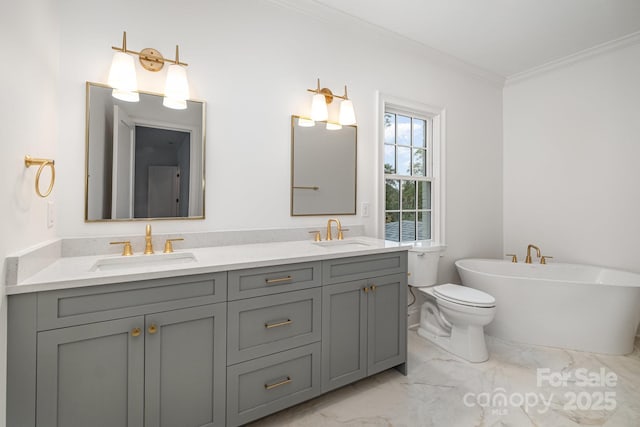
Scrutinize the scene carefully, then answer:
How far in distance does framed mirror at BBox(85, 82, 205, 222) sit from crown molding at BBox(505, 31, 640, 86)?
3464mm

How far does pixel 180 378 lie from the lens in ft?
4.27

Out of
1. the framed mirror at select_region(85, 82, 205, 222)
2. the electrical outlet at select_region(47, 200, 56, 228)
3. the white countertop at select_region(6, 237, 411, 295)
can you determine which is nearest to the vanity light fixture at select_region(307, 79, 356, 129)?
the framed mirror at select_region(85, 82, 205, 222)

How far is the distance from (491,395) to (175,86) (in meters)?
2.60

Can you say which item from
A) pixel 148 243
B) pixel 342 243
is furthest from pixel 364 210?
pixel 148 243

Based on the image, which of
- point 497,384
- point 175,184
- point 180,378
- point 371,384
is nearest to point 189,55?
point 175,184

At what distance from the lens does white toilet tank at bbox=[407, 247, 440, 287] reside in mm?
2600

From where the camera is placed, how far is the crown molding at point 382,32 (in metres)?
2.19

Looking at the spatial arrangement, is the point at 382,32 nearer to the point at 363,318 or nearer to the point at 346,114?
the point at 346,114

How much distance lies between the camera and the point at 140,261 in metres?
1.56

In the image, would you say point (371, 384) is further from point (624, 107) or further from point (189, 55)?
point (624, 107)

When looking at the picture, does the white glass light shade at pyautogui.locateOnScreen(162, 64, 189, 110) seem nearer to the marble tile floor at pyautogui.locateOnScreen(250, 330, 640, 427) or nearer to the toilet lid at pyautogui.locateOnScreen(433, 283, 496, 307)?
the marble tile floor at pyautogui.locateOnScreen(250, 330, 640, 427)

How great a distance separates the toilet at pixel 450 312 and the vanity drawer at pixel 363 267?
608 mm

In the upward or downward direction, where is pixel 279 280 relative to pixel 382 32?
downward

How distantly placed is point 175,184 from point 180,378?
3.42ft
